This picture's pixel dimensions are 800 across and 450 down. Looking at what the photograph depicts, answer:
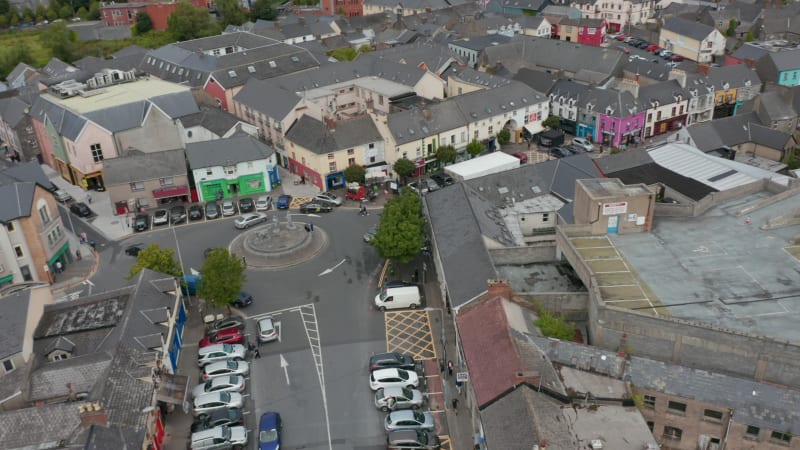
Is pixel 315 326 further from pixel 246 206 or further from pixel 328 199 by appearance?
pixel 246 206

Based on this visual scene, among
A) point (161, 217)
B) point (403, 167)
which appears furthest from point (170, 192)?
point (403, 167)

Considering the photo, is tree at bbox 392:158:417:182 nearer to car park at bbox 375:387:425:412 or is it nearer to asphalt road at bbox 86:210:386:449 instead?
asphalt road at bbox 86:210:386:449

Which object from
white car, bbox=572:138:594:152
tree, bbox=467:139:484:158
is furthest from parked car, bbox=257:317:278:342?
white car, bbox=572:138:594:152

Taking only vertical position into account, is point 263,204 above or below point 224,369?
above

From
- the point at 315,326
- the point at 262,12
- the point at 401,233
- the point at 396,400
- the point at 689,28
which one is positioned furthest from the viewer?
the point at 262,12

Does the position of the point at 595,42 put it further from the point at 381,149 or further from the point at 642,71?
the point at 381,149

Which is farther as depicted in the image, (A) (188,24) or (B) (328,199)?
(A) (188,24)

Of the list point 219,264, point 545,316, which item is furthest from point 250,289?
point 545,316
